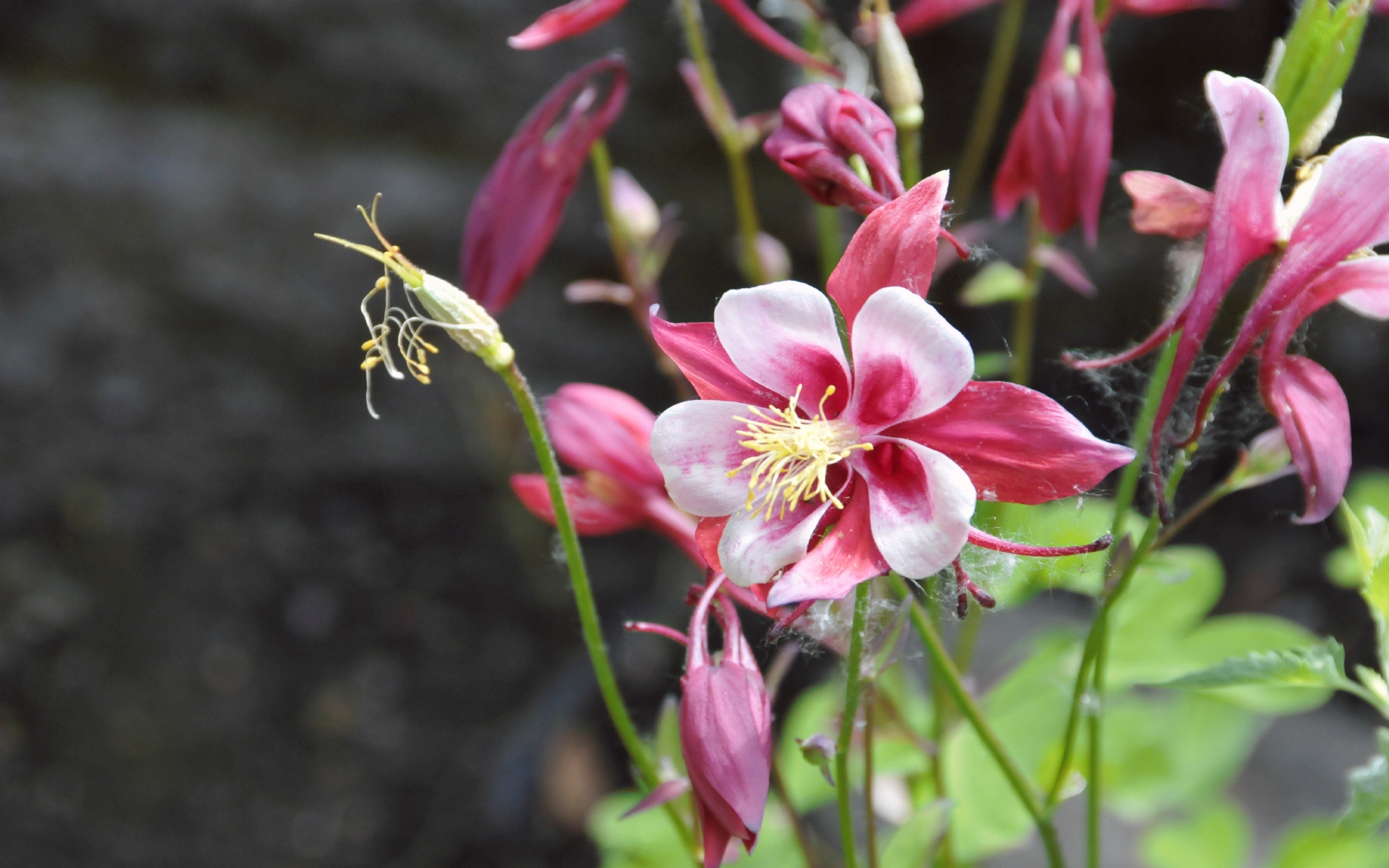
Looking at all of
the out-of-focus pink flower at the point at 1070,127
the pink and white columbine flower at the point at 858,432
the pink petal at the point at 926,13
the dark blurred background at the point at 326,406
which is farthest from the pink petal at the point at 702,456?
the dark blurred background at the point at 326,406

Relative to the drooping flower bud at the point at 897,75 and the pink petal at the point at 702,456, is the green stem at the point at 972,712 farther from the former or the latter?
the drooping flower bud at the point at 897,75

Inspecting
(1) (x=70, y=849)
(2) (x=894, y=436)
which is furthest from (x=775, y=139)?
(1) (x=70, y=849)

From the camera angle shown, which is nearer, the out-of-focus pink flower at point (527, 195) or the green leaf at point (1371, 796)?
the green leaf at point (1371, 796)

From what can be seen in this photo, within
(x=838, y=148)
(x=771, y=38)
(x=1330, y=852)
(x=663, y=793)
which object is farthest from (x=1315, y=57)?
(x=1330, y=852)

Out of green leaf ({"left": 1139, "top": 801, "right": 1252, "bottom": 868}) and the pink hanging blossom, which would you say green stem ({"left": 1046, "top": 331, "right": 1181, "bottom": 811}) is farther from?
green leaf ({"left": 1139, "top": 801, "right": 1252, "bottom": 868})

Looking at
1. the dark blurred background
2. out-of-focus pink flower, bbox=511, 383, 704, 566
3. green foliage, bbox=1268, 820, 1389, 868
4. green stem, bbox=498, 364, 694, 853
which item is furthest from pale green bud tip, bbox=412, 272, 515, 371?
the dark blurred background

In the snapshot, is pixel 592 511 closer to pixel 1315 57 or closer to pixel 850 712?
pixel 850 712

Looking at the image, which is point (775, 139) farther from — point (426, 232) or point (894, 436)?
point (426, 232)

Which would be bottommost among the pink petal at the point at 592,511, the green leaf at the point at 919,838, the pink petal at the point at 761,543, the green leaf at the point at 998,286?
the green leaf at the point at 919,838
